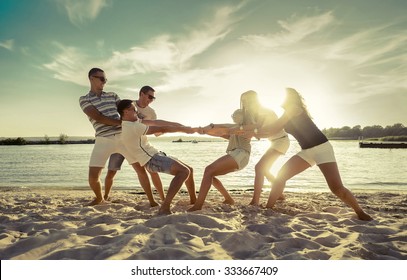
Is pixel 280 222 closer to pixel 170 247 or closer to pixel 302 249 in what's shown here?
pixel 302 249

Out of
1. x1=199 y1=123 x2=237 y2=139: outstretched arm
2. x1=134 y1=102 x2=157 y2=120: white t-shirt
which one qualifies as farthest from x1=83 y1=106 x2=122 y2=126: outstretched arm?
x1=199 y1=123 x2=237 y2=139: outstretched arm

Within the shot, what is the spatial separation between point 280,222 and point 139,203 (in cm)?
318

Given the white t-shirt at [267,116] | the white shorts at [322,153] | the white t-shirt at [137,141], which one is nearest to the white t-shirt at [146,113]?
the white t-shirt at [137,141]

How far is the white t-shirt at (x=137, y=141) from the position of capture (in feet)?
18.0

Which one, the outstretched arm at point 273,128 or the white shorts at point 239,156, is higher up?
the outstretched arm at point 273,128

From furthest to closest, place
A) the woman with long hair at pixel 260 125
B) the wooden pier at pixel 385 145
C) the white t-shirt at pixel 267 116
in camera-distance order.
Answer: the wooden pier at pixel 385 145, the white t-shirt at pixel 267 116, the woman with long hair at pixel 260 125

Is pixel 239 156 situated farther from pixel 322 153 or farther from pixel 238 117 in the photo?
pixel 322 153

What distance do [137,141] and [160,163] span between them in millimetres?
564

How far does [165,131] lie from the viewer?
20.1 ft

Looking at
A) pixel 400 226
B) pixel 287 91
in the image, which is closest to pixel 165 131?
pixel 287 91

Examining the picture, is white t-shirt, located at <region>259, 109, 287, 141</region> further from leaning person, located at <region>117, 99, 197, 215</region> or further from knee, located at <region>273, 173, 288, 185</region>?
leaning person, located at <region>117, 99, 197, 215</region>

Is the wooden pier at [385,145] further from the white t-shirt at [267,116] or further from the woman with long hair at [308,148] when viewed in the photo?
the woman with long hair at [308,148]

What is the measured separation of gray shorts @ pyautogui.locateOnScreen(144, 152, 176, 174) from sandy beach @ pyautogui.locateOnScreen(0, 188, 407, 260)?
2.60 feet

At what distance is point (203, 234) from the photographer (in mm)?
4340
